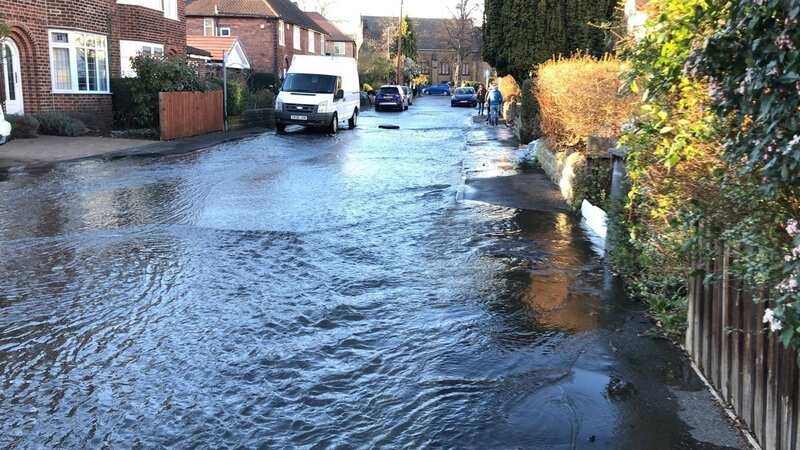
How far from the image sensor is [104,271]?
24.1 feet

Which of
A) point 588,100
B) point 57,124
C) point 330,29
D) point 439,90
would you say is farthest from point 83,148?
point 439,90

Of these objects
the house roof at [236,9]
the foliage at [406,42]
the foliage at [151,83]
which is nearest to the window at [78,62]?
the foliage at [151,83]

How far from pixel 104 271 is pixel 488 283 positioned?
380cm

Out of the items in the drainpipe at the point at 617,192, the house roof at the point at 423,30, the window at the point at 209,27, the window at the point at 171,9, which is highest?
the house roof at the point at 423,30

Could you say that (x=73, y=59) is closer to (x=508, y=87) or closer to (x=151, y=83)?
(x=151, y=83)

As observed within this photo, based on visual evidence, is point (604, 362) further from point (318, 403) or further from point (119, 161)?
point (119, 161)

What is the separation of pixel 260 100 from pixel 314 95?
8.99 m

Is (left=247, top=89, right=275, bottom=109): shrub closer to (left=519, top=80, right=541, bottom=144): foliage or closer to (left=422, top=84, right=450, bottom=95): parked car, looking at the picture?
(left=519, top=80, right=541, bottom=144): foliage

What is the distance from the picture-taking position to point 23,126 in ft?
68.0

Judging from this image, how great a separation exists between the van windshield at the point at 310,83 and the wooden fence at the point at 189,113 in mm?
2615

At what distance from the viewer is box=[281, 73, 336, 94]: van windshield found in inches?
1081

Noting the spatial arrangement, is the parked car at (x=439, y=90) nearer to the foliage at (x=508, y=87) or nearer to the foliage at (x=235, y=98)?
the foliage at (x=508, y=87)

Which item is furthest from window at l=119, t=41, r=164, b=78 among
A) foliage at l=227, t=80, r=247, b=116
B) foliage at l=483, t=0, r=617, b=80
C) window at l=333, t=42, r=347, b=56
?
window at l=333, t=42, r=347, b=56

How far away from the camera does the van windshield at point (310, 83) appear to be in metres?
27.5
